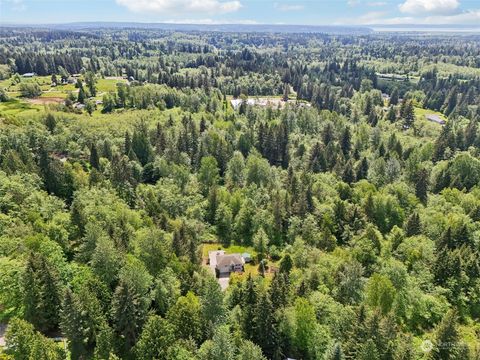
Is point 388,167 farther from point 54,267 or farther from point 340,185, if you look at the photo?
point 54,267

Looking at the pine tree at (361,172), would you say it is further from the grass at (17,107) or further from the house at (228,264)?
the grass at (17,107)

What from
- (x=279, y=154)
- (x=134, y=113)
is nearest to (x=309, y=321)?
(x=279, y=154)

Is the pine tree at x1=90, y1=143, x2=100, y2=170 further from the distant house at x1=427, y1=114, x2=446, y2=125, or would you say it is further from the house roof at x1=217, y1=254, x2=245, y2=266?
the distant house at x1=427, y1=114, x2=446, y2=125

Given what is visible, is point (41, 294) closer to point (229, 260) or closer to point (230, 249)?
point (229, 260)

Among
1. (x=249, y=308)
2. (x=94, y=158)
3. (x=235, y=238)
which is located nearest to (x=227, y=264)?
(x=235, y=238)

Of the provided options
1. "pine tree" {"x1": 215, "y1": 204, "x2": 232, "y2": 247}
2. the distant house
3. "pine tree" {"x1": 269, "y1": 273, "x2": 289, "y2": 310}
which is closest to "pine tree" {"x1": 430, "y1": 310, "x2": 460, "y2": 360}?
"pine tree" {"x1": 269, "y1": 273, "x2": 289, "y2": 310}
